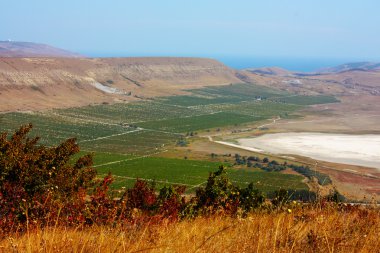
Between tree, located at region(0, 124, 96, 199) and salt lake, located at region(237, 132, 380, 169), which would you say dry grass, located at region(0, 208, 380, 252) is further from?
salt lake, located at region(237, 132, 380, 169)

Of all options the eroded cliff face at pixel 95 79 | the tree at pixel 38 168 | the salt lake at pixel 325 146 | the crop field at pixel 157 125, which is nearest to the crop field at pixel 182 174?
the crop field at pixel 157 125

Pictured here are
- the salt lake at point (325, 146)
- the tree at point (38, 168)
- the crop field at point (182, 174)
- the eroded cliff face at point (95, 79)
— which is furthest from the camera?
the eroded cliff face at point (95, 79)

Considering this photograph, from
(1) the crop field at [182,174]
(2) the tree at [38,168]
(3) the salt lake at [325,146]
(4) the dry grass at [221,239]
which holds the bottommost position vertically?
(1) the crop field at [182,174]

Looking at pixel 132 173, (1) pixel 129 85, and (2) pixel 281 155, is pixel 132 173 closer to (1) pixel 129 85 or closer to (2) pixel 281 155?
(2) pixel 281 155

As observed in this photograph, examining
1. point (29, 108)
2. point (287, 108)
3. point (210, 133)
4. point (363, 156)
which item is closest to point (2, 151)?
point (363, 156)

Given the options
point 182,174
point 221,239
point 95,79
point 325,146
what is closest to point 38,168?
point 221,239

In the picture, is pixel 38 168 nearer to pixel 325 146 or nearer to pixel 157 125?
pixel 325 146

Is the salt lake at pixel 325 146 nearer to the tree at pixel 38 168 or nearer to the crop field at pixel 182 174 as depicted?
the crop field at pixel 182 174

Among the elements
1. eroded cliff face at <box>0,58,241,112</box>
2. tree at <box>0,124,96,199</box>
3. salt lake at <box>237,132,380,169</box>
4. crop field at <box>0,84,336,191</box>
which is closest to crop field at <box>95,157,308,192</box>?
crop field at <box>0,84,336,191</box>
